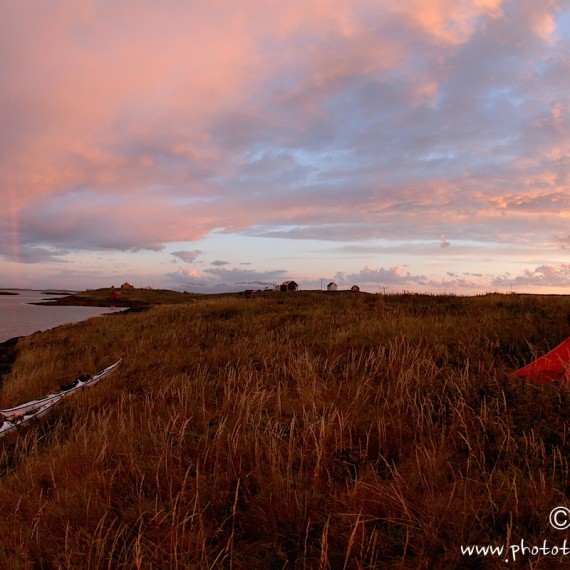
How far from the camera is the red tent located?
544cm

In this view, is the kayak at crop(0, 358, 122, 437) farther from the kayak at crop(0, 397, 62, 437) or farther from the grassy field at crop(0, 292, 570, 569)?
the grassy field at crop(0, 292, 570, 569)

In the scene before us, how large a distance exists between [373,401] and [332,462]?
2038mm

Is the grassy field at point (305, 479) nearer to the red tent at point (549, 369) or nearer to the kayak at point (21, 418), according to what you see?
the kayak at point (21, 418)

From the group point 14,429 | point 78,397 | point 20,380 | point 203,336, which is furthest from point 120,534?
point 203,336

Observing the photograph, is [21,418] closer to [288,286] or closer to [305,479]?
[305,479]

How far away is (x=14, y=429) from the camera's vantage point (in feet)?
20.4

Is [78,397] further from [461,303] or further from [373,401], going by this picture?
[461,303]

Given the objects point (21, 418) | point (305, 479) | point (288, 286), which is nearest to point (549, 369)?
point (305, 479)

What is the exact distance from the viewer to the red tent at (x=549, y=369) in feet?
17.8

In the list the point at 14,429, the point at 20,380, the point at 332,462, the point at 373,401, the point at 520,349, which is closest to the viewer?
the point at 332,462

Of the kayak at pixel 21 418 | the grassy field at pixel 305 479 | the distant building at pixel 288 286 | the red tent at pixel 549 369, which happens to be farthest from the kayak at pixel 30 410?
the distant building at pixel 288 286

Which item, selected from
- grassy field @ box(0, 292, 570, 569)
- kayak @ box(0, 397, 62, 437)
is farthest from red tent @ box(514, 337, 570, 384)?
kayak @ box(0, 397, 62, 437)

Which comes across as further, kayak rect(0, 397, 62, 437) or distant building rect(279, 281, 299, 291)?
distant building rect(279, 281, 299, 291)

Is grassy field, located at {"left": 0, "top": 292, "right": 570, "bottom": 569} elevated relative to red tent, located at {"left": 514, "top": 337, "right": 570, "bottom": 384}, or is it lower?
lower
